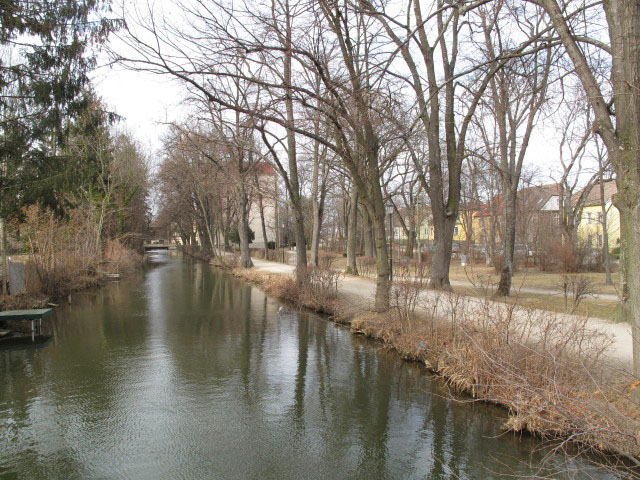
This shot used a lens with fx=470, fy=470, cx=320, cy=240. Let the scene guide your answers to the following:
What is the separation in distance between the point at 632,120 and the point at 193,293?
19.2 m

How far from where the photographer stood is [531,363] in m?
6.55

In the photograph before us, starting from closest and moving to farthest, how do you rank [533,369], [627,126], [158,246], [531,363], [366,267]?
1. [627,126]
2. [533,369]
3. [531,363]
4. [366,267]
5. [158,246]

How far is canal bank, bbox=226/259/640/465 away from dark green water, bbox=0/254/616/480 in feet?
1.29

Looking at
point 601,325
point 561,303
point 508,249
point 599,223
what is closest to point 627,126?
point 601,325

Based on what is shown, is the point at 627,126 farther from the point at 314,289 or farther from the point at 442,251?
the point at 314,289

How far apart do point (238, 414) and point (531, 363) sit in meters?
4.18

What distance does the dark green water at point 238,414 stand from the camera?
5285 millimetres

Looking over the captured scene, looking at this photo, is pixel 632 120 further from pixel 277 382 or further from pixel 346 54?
pixel 346 54

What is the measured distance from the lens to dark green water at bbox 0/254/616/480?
5.29 meters

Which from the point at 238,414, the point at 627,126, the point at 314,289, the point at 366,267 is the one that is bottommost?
the point at 238,414

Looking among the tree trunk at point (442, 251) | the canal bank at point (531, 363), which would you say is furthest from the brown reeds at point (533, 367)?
the tree trunk at point (442, 251)

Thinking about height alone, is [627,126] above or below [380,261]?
above

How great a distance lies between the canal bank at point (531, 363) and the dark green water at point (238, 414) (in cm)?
39

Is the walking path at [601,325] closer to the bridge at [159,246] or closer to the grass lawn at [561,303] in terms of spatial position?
the grass lawn at [561,303]
